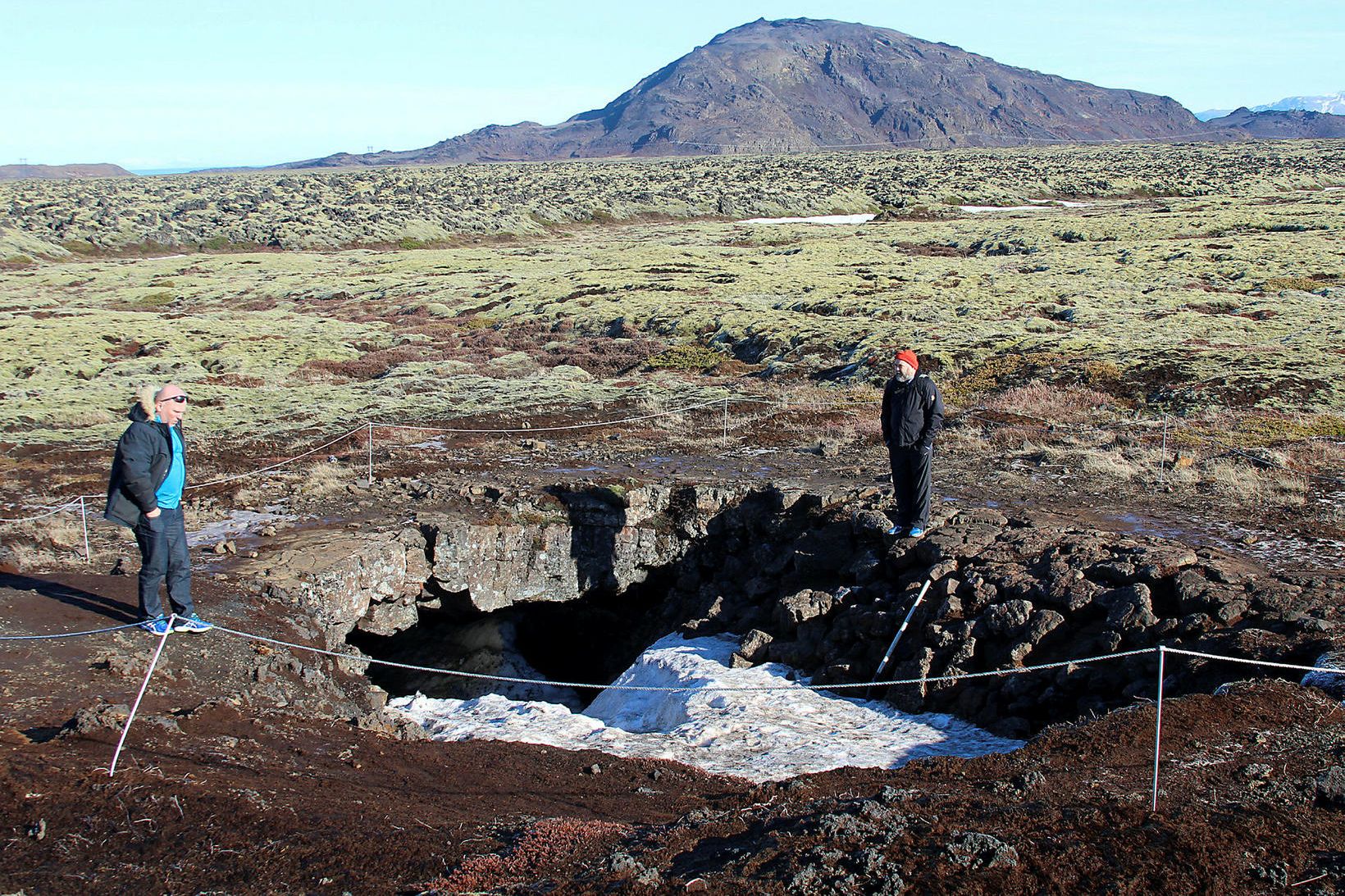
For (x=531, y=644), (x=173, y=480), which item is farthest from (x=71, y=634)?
(x=531, y=644)

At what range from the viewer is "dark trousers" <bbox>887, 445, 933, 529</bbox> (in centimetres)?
1181

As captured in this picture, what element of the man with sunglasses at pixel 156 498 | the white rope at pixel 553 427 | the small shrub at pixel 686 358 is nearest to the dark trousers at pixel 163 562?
the man with sunglasses at pixel 156 498

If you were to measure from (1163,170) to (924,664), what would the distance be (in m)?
96.9

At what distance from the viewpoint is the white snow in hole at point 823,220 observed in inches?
2650

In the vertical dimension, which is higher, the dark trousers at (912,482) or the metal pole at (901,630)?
the dark trousers at (912,482)

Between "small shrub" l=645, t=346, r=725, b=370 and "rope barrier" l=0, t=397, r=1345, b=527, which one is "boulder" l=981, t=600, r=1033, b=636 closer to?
"rope barrier" l=0, t=397, r=1345, b=527

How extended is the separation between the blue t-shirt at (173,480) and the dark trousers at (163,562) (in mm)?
98

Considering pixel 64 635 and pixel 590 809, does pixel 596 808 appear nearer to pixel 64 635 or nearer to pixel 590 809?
pixel 590 809

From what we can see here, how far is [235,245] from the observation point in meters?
62.9

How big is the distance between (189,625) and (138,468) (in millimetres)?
Result: 1749

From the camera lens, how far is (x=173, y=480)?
9.44m

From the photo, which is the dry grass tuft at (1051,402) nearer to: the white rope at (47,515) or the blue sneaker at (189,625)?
the blue sneaker at (189,625)

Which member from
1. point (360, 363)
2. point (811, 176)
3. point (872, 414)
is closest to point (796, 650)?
point (872, 414)

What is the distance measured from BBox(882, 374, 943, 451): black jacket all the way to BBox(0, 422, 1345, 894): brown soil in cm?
457
